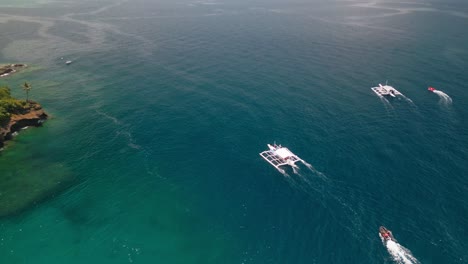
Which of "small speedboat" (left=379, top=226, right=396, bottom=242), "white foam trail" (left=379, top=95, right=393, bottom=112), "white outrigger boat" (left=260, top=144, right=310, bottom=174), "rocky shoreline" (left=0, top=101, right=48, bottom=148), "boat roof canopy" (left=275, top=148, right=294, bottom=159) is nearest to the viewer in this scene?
"small speedboat" (left=379, top=226, right=396, bottom=242)

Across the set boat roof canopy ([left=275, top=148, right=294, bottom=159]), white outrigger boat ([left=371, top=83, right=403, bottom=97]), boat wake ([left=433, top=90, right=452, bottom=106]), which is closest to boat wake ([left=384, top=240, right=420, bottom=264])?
boat roof canopy ([left=275, top=148, right=294, bottom=159])

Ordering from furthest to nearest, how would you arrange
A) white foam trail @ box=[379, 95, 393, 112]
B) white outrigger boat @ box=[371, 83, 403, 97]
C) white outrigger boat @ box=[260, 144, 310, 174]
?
white outrigger boat @ box=[371, 83, 403, 97] → white foam trail @ box=[379, 95, 393, 112] → white outrigger boat @ box=[260, 144, 310, 174]

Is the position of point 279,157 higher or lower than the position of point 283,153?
lower

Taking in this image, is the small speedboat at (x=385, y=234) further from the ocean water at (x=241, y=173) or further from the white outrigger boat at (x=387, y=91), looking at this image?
the white outrigger boat at (x=387, y=91)

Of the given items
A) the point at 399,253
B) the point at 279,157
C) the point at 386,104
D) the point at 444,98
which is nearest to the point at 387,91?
the point at 386,104

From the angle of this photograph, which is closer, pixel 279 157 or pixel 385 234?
pixel 385 234

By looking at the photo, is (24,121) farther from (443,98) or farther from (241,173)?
(443,98)

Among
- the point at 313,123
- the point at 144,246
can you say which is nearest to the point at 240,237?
the point at 144,246

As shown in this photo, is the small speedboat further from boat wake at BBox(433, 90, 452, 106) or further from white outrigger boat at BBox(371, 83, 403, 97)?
boat wake at BBox(433, 90, 452, 106)

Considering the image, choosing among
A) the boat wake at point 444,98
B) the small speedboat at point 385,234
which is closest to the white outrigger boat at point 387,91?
the boat wake at point 444,98
